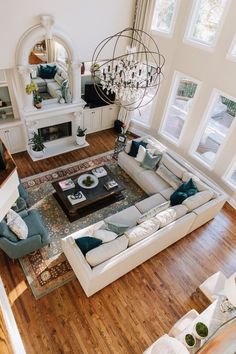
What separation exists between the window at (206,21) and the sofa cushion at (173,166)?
9.73 feet

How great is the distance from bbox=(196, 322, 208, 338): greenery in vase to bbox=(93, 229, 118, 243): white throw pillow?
1901 mm

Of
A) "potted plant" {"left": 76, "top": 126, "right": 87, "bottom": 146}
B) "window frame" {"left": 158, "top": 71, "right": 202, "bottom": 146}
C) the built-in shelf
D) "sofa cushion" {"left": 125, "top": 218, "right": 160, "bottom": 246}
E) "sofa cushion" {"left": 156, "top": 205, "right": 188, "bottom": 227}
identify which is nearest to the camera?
"sofa cushion" {"left": 125, "top": 218, "right": 160, "bottom": 246}

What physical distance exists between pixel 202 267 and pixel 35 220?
3.65 metres

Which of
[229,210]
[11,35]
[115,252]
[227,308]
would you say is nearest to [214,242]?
[229,210]

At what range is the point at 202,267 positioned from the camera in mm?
5344

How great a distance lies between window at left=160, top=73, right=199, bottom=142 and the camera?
715 centimetres

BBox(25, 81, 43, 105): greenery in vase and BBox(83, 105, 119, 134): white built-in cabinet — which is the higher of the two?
BBox(25, 81, 43, 105): greenery in vase

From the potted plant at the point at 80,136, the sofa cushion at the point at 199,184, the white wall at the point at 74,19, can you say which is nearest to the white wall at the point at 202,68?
the sofa cushion at the point at 199,184

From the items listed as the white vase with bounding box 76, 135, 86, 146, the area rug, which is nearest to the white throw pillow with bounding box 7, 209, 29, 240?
the area rug

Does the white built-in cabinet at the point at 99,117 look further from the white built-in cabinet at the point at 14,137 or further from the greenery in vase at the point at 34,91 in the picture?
the white built-in cabinet at the point at 14,137

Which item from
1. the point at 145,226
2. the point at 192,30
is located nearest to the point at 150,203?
the point at 145,226

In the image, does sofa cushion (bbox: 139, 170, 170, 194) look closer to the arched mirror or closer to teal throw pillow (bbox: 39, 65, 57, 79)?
the arched mirror

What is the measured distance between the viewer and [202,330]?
3.48m

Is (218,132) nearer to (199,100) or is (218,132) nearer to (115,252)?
(199,100)
